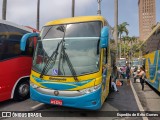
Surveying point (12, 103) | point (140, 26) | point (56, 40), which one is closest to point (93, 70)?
point (56, 40)

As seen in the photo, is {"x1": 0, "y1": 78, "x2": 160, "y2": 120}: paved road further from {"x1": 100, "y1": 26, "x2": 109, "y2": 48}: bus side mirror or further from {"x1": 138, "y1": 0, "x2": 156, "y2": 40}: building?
{"x1": 138, "y1": 0, "x2": 156, "y2": 40}: building

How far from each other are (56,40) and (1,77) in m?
2.50

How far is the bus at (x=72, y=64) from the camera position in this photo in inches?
247

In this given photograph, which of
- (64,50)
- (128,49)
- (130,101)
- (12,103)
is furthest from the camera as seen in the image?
(128,49)

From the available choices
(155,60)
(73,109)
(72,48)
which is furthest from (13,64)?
(155,60)

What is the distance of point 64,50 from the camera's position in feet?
22.5

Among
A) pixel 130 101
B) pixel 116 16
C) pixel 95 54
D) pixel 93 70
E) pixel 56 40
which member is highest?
pixel 116 16

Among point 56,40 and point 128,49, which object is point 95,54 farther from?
point 128,49

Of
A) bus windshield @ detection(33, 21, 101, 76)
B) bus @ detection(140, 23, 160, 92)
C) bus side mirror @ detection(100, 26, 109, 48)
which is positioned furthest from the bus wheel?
bus @ detection(140, 23, 160, 92)

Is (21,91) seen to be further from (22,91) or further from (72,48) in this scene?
(72,48)

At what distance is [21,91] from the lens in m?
8.70

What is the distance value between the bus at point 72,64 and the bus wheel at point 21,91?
182cm

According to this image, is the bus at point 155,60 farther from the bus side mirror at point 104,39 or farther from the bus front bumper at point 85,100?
the bus front bumper at point 85,100

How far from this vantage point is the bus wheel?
860 cm
